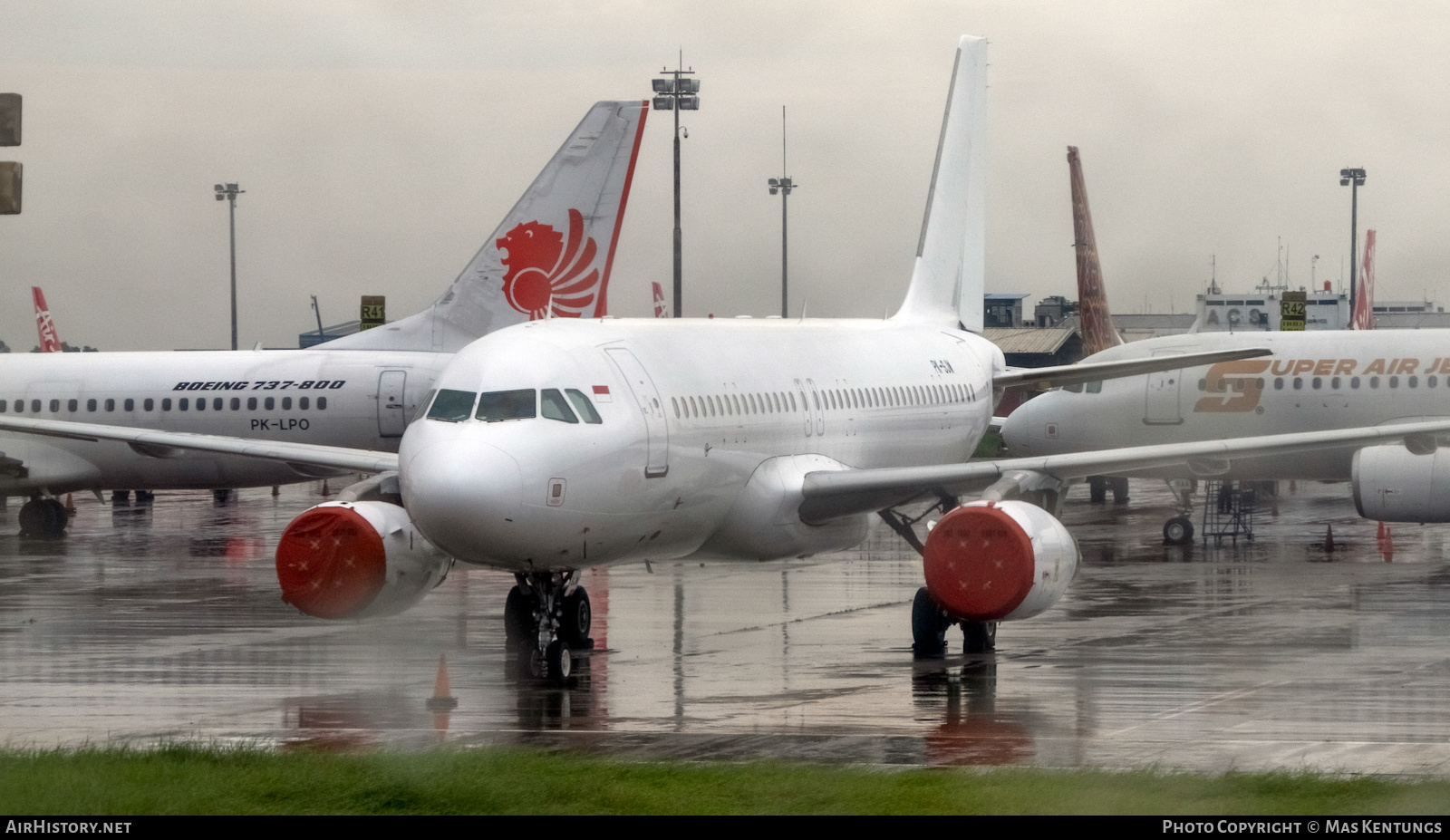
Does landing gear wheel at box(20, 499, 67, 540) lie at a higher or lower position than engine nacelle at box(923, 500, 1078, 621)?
lower

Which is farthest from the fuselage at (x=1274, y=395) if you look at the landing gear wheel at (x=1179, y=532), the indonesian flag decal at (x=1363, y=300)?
the indonesian flag decal at (x=1363, y=300)

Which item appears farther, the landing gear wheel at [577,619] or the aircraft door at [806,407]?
the aircraft door at [806,407]

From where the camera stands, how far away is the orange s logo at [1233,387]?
127 ft

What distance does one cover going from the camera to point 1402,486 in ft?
96.9

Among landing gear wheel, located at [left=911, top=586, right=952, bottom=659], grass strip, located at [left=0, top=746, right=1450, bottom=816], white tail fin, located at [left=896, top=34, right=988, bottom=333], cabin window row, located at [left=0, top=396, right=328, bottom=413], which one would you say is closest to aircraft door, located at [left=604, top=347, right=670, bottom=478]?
landing gear wheel, located at [left=911, top=586, right=952, bottom=659]

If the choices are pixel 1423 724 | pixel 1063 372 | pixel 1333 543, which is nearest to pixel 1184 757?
pixel 1423 724

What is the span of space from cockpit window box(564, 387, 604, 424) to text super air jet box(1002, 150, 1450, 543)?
1975 centimetres

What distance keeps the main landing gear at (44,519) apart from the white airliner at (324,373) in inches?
1.3

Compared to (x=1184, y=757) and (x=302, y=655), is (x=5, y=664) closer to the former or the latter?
(x=302, y=655)

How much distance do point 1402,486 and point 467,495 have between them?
1807 cm

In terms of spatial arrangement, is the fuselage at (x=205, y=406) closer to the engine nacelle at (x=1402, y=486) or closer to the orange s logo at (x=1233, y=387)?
the orange s logo at (x=1233, y=387)

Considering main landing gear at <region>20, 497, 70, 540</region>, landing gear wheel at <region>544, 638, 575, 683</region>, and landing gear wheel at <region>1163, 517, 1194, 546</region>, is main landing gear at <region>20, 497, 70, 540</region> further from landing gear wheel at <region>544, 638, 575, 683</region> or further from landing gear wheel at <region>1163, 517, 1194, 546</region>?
landing gear wheel at <region>544, 638, 575, 683</region>

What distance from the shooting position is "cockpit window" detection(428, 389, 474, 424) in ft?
57.2

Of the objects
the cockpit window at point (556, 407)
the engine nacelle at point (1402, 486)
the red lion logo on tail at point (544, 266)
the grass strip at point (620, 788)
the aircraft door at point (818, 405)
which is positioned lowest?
the grass strip at point (620, 788)
